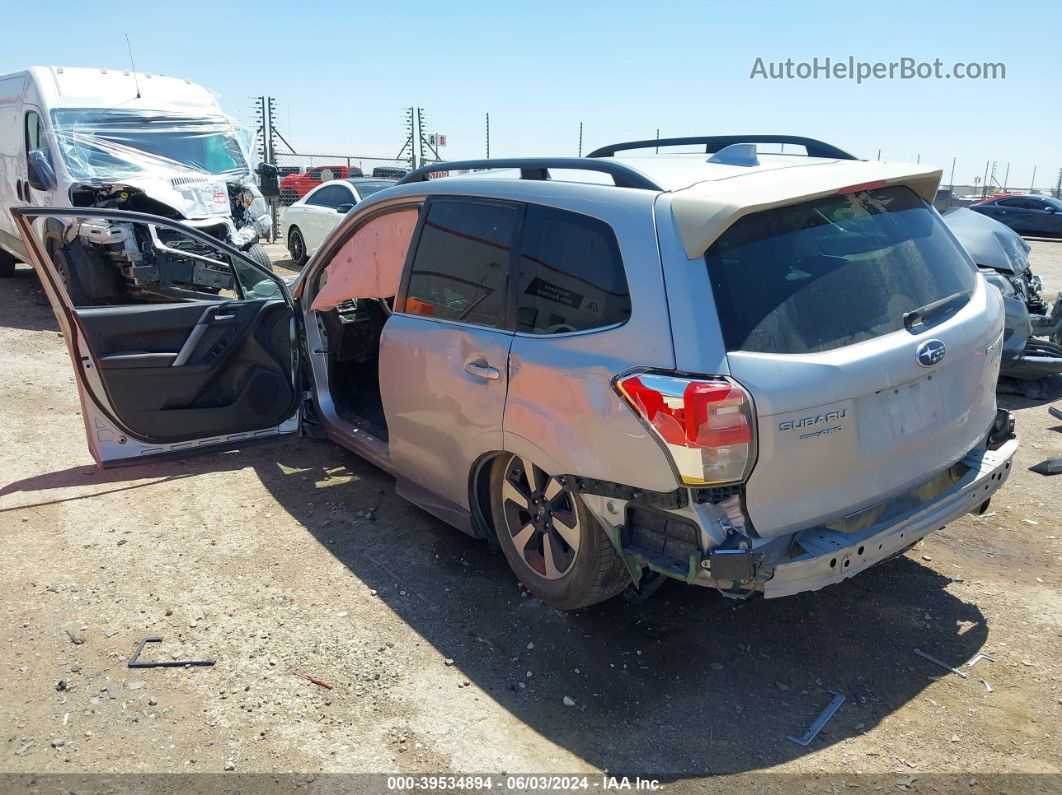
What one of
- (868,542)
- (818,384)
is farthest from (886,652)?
(818,384)

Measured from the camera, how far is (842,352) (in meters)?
2.82

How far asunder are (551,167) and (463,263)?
65 centimetres

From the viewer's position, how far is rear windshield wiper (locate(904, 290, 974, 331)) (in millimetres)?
3055

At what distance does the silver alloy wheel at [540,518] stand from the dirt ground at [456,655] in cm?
26

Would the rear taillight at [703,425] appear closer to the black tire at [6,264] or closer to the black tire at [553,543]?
the black tire at [553,543]

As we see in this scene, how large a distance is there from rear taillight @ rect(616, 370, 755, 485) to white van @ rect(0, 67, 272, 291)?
27.1 ft

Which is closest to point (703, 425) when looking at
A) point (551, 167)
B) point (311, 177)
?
point (551, 167)

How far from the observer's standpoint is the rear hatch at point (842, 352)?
2.73 m

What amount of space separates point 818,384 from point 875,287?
0.57 metres

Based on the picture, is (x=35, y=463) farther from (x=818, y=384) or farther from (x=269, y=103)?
(x=269, y=103)

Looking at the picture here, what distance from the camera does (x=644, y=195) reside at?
2.98 meters

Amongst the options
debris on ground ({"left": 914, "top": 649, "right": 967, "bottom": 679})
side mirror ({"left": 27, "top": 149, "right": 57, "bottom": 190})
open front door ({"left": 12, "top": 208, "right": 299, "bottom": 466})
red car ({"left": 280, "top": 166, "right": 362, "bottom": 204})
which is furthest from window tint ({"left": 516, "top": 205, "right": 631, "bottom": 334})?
red car ({"left": 280, "top": 166, "right": 362, "bottom": 204})

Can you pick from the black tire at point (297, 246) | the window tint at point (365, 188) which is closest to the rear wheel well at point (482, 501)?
the window tint at point (365, 188)

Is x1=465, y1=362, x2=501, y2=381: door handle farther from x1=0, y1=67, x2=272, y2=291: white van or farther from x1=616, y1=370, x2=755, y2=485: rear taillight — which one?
x1=0, y1=67, x2=272, y2=291: white van
